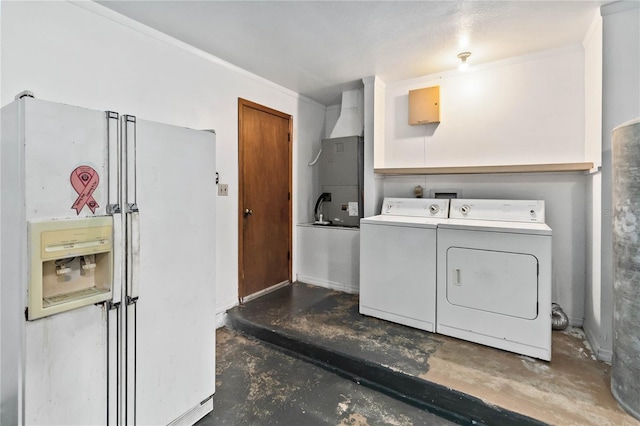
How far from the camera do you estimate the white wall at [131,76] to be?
186 centimetres

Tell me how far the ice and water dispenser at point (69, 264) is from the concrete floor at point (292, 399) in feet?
3.34

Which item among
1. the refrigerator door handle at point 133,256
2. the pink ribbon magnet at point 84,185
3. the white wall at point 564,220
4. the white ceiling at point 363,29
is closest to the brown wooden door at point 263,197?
the white ceiling at point 363,29

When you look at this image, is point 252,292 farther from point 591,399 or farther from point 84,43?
point 591,399

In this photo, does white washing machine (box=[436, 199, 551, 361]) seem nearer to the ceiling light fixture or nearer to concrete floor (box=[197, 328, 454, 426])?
concrete floor (box=[197, 328, 454, 426])

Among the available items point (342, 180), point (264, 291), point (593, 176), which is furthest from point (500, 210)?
point (264, 291)

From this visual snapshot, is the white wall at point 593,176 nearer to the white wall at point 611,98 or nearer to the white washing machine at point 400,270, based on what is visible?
the white wall at point 611,98

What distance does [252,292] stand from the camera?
3.50 m

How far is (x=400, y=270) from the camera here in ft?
9.27

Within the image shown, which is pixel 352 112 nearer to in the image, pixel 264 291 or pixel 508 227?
pixel 508 227

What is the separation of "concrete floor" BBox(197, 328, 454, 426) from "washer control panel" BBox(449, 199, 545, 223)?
182 centimetres

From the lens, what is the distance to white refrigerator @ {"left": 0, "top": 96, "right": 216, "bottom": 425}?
4.05 feet

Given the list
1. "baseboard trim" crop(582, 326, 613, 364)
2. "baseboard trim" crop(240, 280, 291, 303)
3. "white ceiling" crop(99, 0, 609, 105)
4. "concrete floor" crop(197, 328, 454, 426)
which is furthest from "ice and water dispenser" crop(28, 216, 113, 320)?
"baseboard trim" crop(582, 326, 613, 364)

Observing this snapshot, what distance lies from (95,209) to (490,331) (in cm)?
273

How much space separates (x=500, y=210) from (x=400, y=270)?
109cm
